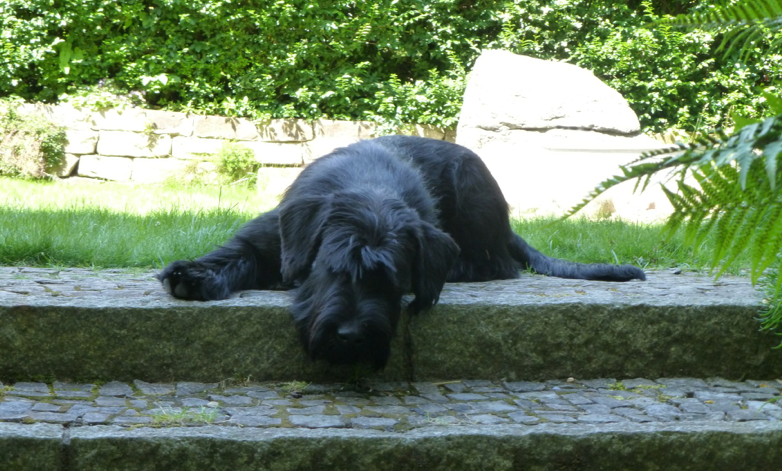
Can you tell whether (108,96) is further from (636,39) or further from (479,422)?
(479,422)

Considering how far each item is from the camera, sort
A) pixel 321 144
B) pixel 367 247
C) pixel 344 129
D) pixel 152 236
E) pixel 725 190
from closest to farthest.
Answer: pixel 725 190 → pixel 367 247 → pixel 152 236 → pixel 321 144 → pixel 344 129

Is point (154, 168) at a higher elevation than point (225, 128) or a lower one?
lower

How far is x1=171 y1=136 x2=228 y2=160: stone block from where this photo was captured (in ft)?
35.6

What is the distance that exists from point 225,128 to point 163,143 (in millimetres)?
899

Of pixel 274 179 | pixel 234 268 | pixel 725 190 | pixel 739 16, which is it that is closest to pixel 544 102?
pixel 274 179

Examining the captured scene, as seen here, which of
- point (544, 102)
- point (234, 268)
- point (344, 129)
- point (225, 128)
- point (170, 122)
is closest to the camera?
point (234, 268)

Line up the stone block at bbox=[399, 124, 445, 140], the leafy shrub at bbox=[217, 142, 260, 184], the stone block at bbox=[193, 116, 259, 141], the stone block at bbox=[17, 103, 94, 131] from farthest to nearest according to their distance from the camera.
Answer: the stone block at bbox=[399, 124, 445, 140] < the stone block at bbox=[193, 116, 259, 141] < the leafy shrub at bbox=[217, 142, 260, 184] < the stone block at bbox=[17, 103, 94, 131]

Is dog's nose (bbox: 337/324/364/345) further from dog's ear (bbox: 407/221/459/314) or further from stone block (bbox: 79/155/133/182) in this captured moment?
stone block (bbox: 79/155/133/182)

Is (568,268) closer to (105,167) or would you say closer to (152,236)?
(152,236)

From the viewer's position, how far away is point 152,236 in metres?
5.05

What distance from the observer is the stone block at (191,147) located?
10859 millimetres

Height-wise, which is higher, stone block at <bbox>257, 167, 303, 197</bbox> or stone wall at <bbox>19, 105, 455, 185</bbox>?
stone wall at <bbox>19, 105, 455, 185</bbox>

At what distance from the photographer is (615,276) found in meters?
4.32

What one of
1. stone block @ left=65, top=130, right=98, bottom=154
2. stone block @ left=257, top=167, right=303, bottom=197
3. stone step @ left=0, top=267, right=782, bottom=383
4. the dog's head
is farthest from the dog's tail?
stone block @ left=65, top=130, right=98, bottom=154
